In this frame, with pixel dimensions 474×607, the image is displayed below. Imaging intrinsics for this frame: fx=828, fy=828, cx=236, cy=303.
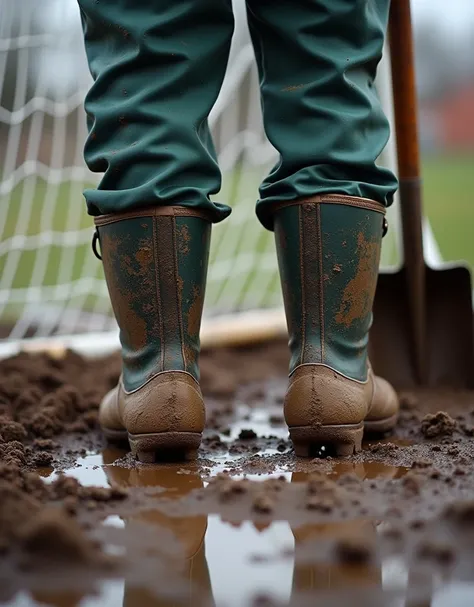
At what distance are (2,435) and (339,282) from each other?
0.62 meters

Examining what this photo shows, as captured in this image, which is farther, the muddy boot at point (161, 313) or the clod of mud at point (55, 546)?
the muddy boot at point (161, 313)

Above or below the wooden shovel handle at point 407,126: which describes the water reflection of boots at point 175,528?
below

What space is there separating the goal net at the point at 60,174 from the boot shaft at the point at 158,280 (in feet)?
4.15

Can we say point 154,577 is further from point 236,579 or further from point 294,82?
point 294,82

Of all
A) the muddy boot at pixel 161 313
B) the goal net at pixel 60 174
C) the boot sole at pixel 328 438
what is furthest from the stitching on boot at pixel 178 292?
the goal net at pixel 60 174

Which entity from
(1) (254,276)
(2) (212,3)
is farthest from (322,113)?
(1) (254,276)

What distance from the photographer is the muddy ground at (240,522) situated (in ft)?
2.54

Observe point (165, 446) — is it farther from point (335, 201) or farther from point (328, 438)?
point (335, 201)

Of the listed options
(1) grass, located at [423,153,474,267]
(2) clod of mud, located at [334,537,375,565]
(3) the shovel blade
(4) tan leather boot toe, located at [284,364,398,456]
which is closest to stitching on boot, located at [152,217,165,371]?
(4) tan leather boot toe, located at [284,364,398,456]

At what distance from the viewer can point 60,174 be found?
2.61 m

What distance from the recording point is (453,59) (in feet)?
61.8

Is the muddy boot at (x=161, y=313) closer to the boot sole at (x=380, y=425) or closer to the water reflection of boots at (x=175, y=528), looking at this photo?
the water reflection of boots at (x=175, y=528)

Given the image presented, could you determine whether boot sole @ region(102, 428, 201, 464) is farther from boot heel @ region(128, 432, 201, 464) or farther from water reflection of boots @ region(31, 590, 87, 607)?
water reflection of boots @ region(31, 590, 87, 607)

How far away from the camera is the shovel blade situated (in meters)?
1.89
